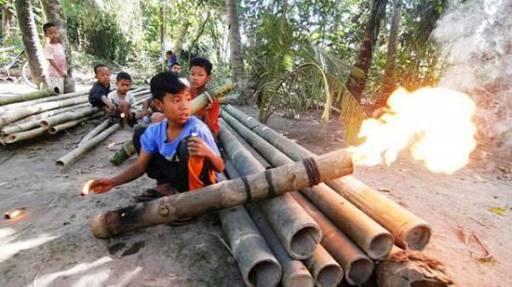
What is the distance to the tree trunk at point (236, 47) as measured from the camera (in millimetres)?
8547

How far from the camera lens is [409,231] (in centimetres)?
206

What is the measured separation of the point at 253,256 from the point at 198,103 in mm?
1965

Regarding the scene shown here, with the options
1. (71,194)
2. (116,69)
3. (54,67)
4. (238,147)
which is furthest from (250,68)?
(116,69)

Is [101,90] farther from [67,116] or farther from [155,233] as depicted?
[155,233]

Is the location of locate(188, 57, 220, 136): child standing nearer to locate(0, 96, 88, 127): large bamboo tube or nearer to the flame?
the flame

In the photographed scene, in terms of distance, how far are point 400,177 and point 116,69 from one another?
18050 millimetres

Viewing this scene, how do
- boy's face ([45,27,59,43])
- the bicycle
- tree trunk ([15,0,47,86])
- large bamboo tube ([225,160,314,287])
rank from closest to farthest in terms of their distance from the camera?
1. large bamboo tube ([225,160,314,287])
2. boy's face ([45,27,59,43])
3. tree trunk ([15,0,47,86])
4. the bicycle

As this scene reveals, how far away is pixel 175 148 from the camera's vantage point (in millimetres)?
2791

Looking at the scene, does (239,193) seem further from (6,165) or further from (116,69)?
(116,69)

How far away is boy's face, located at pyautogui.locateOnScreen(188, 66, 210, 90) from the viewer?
159 inches

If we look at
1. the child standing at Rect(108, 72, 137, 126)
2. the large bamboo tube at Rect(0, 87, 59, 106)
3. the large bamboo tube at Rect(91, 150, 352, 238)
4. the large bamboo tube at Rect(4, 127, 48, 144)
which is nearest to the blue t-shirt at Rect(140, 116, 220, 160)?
the large bamboo tube at Rect(91, 150, 352, 238)

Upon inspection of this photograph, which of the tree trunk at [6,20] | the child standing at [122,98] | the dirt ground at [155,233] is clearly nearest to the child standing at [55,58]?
the child standing at [122,98]

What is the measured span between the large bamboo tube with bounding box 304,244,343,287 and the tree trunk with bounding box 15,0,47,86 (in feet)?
25.7

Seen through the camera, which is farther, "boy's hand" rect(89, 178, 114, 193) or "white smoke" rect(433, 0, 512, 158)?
"white smoke" rect(433, 0, 512, 158)
